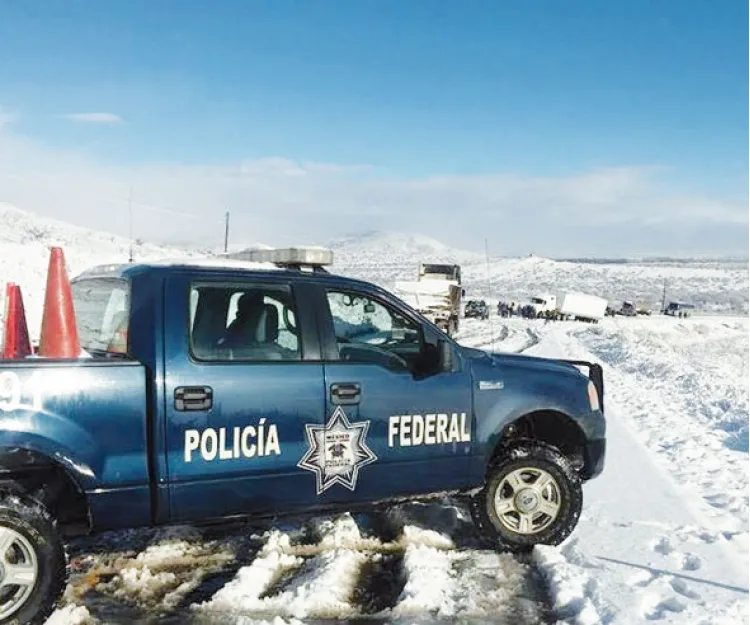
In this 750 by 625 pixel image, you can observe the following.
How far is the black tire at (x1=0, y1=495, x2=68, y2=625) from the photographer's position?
363cm

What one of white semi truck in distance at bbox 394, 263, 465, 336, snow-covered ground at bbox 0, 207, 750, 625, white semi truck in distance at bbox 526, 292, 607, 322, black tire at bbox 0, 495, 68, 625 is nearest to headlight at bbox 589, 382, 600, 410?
snow-covered ground at bbox 0, 207, 750, 625

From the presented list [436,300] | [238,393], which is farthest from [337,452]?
[436,300]

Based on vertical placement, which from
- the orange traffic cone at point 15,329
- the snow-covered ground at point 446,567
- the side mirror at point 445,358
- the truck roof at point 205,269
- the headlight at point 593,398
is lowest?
the snow-covered ground at point 446,567

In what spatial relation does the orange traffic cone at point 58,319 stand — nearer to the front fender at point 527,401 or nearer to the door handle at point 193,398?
the door handle at point 193,398

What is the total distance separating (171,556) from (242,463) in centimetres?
113

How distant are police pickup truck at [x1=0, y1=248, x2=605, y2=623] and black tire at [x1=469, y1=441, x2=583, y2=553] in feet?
0.04

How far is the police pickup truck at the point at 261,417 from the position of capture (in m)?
3.73

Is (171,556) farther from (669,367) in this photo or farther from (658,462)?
(669,367)

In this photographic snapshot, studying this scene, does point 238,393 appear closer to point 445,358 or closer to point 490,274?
point 445,358

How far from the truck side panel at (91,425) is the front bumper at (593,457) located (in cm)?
320

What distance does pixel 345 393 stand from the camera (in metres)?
4.50

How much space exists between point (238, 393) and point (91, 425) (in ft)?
2.66

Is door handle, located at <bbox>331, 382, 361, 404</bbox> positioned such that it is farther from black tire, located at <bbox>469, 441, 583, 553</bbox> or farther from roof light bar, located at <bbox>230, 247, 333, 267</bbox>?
black tire, located at <bbox>469, 441, 583, 553</bbox>

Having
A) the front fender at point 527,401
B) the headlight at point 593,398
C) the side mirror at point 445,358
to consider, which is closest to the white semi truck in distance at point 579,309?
the headlight at point 593,398
